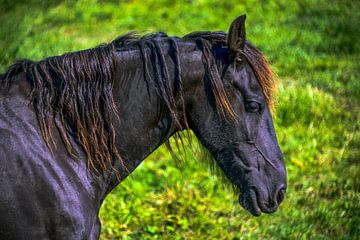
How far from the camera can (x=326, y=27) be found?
9562mm

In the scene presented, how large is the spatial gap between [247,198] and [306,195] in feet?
8.99

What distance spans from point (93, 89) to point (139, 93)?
21cm

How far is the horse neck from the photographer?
3203mm

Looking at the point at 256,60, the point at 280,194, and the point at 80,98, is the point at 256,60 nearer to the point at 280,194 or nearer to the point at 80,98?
the point at 280,194

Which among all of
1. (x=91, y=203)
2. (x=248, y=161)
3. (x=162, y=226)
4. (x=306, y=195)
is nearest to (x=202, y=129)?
(x=248, y=161)

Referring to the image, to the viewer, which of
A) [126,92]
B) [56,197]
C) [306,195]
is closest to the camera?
[56,197]

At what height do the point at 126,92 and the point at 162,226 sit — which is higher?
the point at 126,92

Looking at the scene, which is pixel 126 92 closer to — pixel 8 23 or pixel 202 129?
pixel 202 129

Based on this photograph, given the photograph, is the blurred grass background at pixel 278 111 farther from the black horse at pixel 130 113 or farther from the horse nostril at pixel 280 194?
the horse nostril at pixel 280 194

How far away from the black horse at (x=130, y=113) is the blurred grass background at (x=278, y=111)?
0.33 m

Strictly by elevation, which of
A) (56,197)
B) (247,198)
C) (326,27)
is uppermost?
(56,197)

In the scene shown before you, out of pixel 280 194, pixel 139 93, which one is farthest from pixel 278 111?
pixel 139 93

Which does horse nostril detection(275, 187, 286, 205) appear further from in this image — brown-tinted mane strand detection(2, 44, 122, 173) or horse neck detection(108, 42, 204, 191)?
brown-tinted mane strand detection(2, 44, 122, 173)

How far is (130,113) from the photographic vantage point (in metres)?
3.22
